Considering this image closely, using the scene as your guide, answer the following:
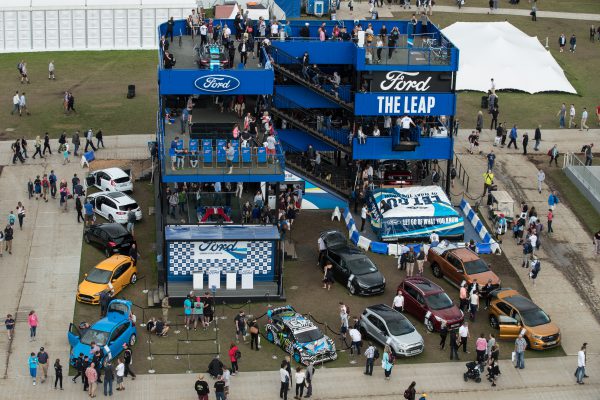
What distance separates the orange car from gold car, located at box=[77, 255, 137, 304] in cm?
1460

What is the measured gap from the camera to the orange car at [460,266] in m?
54.4

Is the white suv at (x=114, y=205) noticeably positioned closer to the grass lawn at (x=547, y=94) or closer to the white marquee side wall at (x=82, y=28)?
the grass lawn at (x=547, y=94)

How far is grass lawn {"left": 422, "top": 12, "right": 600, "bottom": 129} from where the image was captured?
79.9m

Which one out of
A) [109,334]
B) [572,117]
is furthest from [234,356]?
[572,117]

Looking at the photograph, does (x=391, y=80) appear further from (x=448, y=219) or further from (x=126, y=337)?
(x=126, y=337)

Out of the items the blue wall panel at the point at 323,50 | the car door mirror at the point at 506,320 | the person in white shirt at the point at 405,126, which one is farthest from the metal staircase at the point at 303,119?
the car door mirror at the point at 506,320

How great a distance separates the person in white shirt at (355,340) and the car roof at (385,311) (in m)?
1.30

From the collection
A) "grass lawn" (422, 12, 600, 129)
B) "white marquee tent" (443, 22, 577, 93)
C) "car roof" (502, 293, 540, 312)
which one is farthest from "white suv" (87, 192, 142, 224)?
"white marquee tent" (443, 22, 577, 93)

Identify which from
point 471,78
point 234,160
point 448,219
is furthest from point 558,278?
point 471,78

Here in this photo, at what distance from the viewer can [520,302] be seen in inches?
2019

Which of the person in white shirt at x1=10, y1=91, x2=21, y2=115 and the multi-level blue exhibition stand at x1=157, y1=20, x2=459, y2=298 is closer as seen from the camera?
the multi-level blue exhibition stand at x1=157, y1=20, x2=459, y2=298

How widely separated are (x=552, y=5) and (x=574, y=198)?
48.4 meters

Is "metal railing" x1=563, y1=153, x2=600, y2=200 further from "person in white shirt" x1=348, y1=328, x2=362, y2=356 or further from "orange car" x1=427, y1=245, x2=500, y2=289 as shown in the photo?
"person in white shirt" x1=348, y1=328, x2=362, y2=356

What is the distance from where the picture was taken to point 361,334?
50656 mm
